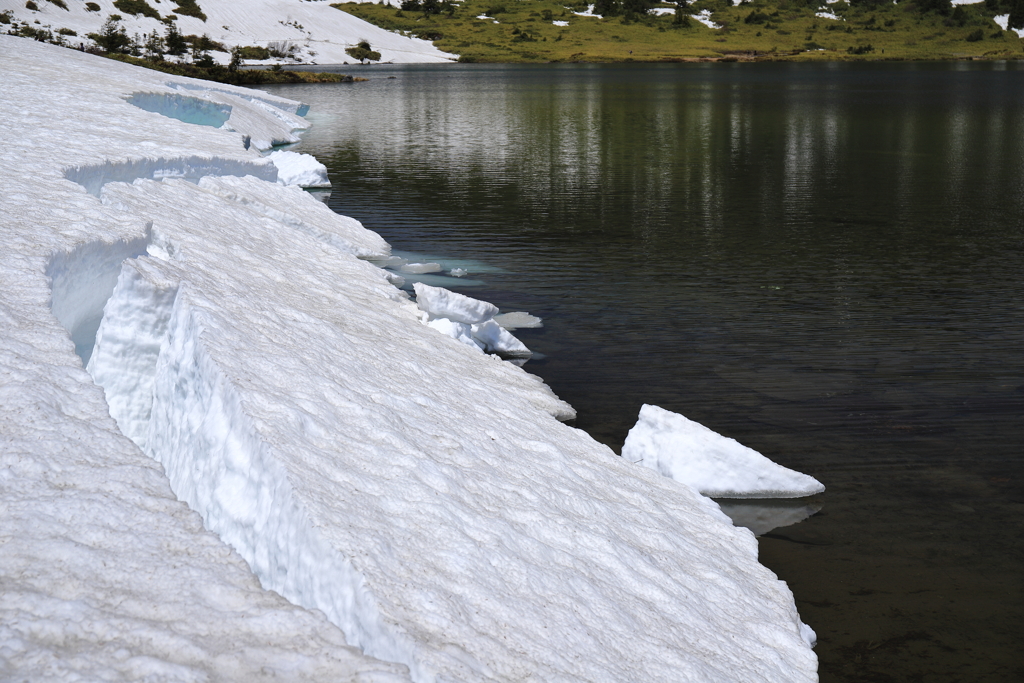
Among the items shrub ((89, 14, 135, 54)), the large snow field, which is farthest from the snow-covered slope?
the large snow field

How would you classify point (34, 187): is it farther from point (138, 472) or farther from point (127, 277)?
point (138, 472)

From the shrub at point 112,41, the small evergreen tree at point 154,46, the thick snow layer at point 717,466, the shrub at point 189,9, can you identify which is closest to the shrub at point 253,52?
the shrub at point 189,9

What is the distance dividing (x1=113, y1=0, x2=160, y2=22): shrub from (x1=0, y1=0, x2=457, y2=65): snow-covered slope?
2.85ft

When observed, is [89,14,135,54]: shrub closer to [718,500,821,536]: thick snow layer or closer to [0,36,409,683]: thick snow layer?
[0,36,409,683]: thick snow layer

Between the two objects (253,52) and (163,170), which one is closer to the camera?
(163,170)

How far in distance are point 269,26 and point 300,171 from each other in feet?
456

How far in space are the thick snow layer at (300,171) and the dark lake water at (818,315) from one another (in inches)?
47.2

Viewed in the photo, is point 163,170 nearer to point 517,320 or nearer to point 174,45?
point 517,320

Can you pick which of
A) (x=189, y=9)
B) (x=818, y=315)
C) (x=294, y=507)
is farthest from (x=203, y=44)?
(x=294, y=507)

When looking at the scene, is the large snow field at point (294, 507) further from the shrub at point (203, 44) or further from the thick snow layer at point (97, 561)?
the shrub at point (203, 44)

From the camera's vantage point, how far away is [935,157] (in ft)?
120

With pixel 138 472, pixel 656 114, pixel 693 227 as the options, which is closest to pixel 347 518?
pixel 138 472

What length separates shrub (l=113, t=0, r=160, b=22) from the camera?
12609cm

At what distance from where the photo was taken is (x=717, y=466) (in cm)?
921
